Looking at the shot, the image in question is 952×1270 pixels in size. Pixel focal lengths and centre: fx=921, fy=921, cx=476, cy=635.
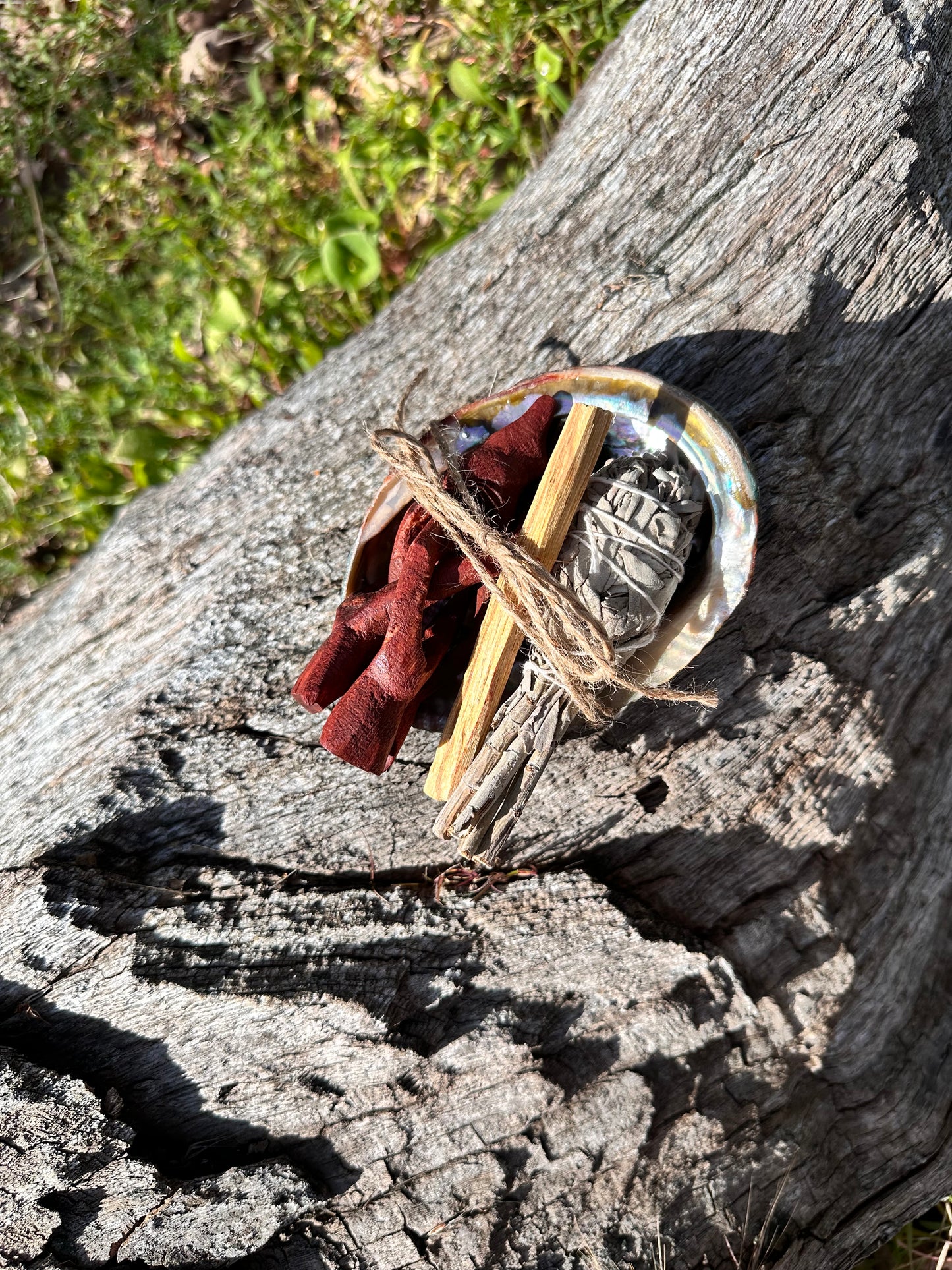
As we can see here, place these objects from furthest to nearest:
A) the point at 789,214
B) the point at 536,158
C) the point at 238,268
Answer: the point at 238,268
the point at 536,158
the point at 789,214

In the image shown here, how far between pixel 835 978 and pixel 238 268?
316 cm

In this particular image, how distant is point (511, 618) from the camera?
1775 millimetres

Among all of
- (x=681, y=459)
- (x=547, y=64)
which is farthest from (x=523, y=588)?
(x=547, y=64)

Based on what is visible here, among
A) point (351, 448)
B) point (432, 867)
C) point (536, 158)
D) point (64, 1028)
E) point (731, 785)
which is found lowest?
point (731, 785)

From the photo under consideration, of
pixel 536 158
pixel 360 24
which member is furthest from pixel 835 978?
pixel 360 24

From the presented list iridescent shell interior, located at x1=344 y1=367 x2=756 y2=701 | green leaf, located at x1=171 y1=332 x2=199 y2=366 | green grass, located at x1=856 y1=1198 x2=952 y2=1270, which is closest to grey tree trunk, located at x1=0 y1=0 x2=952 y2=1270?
iridescent shell interior, located at x1=344 y1=367 x2=756 y2=701

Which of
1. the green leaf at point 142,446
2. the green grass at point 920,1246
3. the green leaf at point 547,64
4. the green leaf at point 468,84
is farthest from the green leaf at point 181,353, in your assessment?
the green grass at point 920,1246

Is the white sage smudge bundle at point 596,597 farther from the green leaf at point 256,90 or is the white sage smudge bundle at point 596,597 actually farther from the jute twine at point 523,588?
the green leaf at point 256,90

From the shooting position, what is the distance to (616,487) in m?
1.76

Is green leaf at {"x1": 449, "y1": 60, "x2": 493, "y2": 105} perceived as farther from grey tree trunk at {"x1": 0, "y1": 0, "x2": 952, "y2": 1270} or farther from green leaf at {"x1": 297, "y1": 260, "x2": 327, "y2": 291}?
grey tree trunk at {"x1": 0, "y1": 0, "x2": 952, "y2": 1270}

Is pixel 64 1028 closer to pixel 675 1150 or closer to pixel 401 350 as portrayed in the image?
pixel 675 1150

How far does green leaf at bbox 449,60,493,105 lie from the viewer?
10.3 ft

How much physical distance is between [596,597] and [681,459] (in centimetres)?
36

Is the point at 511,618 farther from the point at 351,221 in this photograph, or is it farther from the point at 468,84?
the point at 468,84
